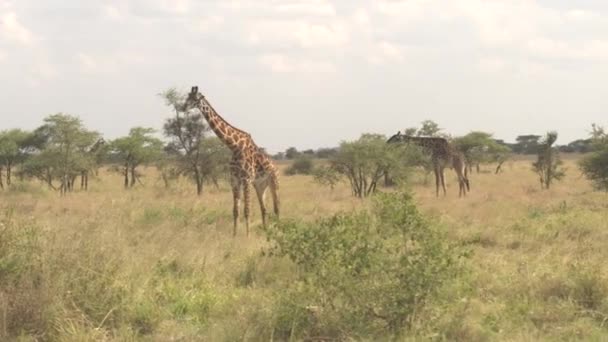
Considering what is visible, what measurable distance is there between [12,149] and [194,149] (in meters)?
10.3

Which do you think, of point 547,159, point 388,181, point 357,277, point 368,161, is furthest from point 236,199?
point 547,159

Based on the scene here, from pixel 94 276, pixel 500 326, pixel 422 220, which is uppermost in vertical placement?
pixel 422 220

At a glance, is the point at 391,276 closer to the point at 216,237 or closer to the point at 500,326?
the point at 500,326

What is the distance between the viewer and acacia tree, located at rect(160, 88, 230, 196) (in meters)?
26.9

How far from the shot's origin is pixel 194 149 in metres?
28.0

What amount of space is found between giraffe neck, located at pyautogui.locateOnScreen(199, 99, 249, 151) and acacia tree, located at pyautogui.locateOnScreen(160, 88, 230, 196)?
11956 mm

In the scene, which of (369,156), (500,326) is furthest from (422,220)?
(369,156)

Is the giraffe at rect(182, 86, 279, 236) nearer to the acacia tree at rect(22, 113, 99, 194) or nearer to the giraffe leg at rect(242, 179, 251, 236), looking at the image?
the giraffe leg at rect(242, 179, 251, 236)

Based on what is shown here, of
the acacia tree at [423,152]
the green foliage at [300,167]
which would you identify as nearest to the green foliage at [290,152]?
the green foliage at [300,167]

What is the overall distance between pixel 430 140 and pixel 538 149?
28.3ft

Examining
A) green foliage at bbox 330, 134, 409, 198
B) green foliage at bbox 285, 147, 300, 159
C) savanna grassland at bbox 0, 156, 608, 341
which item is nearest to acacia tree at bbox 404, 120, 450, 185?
green foliage at bbox 330, 134, 409, 198

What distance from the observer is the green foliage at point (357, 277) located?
5820 mm

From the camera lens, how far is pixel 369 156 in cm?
2433

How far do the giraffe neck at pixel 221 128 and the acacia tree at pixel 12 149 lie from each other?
69.6 ft
